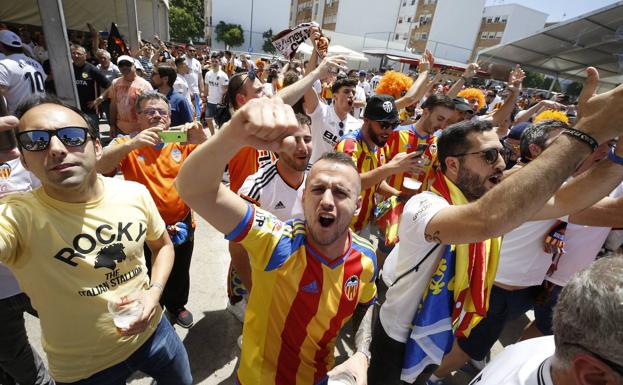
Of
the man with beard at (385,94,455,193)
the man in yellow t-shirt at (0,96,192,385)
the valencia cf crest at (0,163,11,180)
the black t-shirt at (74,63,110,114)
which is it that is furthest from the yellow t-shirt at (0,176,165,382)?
the black t-shirt at (74,63,110,114)

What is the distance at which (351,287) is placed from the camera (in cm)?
165

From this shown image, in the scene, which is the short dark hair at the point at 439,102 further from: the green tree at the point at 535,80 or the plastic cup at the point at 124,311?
the green tree at the point at 535,80

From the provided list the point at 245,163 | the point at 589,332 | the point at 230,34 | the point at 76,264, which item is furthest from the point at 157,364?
the point at 230,34

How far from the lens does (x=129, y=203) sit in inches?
67.4

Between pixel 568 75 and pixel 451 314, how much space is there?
3133cm

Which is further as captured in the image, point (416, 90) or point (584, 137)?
point (416, 90)

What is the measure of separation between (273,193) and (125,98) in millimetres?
4062

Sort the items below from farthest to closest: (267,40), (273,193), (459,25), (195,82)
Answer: (267,40), (459,25), (195,82), (273,193)

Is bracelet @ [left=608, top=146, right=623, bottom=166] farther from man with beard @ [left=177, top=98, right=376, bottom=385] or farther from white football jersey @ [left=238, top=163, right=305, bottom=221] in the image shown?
white football jersey @ [left=238, top=163, right=305, bottom=221]

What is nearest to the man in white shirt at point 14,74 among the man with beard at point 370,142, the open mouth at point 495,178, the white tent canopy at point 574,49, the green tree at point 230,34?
the man with beard at point 370,142

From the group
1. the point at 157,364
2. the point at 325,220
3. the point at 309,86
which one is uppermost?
the point at 309,86

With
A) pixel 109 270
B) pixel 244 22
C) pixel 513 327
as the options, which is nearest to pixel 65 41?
pixel 109 270

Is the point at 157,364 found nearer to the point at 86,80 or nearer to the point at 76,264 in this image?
the point at 76,264

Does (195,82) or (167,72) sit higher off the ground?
(167,72)
